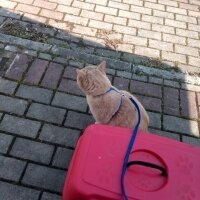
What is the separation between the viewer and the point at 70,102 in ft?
12.8

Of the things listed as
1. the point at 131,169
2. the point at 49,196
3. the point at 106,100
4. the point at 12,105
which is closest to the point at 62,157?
the point at 49,196

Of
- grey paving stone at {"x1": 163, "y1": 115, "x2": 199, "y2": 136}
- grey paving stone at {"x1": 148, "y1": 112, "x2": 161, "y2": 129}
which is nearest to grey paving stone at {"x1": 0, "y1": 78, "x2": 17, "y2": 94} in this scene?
grey paving stone at {"x1": 148, "y1": 112, "x2": 161, "y2": 129}

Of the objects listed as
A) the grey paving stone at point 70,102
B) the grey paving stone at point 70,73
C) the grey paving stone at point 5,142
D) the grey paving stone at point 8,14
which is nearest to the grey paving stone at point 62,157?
the grey paving stone at point 5,142

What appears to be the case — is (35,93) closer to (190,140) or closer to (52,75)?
(52,75)

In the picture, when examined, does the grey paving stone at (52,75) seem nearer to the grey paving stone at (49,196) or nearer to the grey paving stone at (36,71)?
the grey paving stone at (36,71)

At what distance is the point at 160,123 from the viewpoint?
12.7 feet

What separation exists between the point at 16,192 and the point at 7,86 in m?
1.31

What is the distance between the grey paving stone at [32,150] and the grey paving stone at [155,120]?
1.12 metres

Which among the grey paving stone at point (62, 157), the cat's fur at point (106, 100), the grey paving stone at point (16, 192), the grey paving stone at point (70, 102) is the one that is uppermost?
the cat's fur at point (106, 100)

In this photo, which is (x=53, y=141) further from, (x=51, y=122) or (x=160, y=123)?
(x=160, y=123)

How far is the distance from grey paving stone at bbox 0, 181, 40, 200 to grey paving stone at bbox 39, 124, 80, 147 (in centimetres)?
57

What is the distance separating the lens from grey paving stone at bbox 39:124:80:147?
348 cm

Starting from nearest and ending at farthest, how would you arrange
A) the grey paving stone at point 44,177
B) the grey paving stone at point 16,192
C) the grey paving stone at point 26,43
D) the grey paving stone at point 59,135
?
the grey paving stone at point 16,192 → the grey paving stone at point 44,177 → the grey paving stone at point 59,135 → the grey paving stone at point 26,43

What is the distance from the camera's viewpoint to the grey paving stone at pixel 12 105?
12.0 feet
